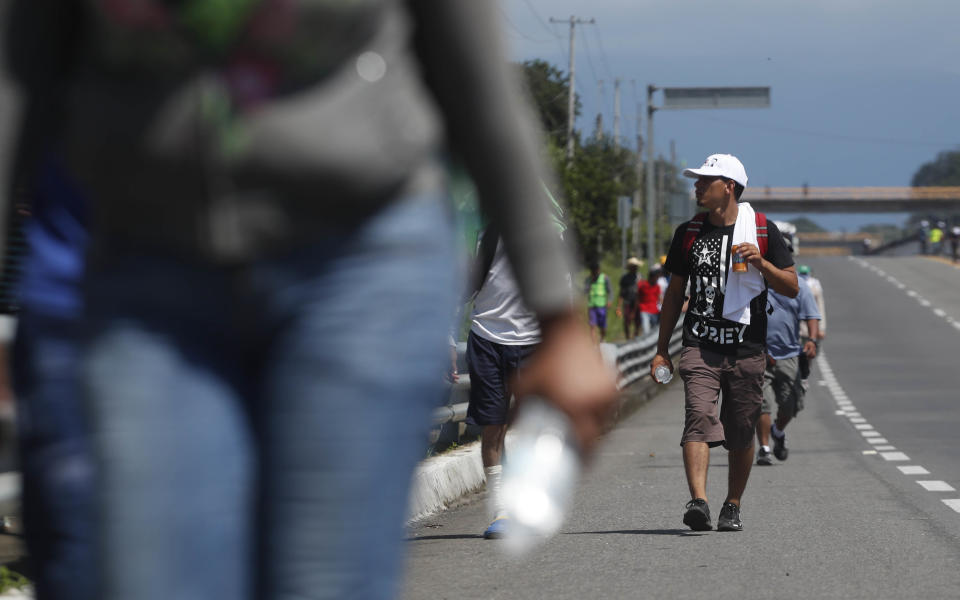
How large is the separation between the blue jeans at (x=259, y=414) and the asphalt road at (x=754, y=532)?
765mm

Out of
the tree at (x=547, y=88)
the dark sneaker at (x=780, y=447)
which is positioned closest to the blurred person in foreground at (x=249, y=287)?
the dark sneaker at (x=780, y=447)

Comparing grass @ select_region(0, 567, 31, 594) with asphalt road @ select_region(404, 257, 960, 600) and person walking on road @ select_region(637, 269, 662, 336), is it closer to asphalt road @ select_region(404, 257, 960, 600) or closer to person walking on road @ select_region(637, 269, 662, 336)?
asphalt road @ select_region(404, 257, 960, 600)

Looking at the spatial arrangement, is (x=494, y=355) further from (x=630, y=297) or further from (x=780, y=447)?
(x=630, y=297)

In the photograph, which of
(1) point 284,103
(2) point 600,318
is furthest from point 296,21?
(2) point 600,318

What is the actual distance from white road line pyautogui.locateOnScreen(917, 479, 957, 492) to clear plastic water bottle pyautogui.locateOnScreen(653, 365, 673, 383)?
327cm

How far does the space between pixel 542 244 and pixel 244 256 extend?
371 mm

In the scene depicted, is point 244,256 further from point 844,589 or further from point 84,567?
point 844,589

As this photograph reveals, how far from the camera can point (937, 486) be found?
40.8 feet

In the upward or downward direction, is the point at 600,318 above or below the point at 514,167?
below

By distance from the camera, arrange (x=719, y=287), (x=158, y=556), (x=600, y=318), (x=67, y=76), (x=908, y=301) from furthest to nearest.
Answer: (x=908, y=301)
(x=600, y=318)
(x=719, y=287)
(x=67, y=76)
(x=158, y=556)

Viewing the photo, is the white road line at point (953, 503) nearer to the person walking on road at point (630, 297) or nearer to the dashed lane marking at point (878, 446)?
the dashed lane marking at point (878, 446)

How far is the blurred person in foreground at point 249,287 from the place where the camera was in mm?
1936

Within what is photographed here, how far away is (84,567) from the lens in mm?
1942

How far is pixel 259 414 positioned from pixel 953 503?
9.82 m
